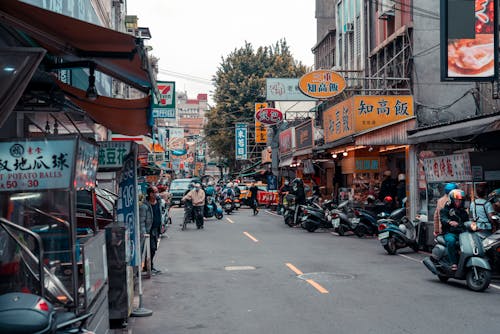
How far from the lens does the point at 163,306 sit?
9.45 metres

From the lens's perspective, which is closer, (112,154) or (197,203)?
(112,154)

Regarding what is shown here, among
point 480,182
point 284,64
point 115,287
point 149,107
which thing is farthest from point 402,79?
point 284,64

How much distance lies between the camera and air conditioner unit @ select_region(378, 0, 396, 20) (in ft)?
83.6

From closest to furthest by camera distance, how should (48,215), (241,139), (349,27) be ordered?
(48,215) < (349,27) < (241,139)

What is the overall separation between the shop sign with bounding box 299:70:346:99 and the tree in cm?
2884

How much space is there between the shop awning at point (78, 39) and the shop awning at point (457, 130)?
8.81m

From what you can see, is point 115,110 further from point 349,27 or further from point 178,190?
point 178,190

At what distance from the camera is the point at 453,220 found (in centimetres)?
1065

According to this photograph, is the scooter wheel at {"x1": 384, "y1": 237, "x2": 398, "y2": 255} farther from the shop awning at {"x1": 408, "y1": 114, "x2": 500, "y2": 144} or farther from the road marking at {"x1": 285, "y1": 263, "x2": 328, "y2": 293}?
the road marking at {"x1": 285, "y1": 263, "x2": 328, "y2": 293}

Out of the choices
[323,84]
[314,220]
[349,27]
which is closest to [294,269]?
[314,220]

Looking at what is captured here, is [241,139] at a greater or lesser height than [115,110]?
greater

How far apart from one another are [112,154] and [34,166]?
3.31 metres

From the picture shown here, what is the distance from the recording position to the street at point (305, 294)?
796cm

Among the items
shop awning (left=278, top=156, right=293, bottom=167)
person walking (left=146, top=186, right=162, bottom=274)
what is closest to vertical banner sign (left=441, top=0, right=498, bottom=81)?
person walking (left=146, top=186, right=162, bottom=274)
